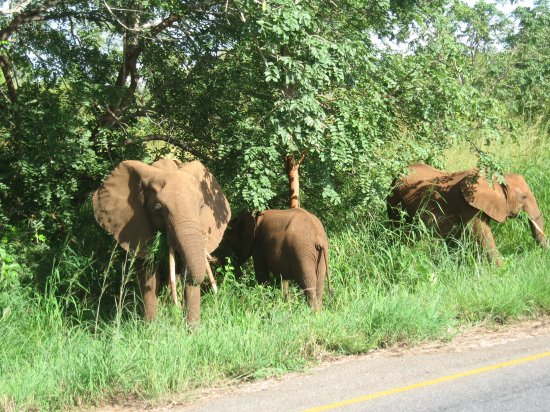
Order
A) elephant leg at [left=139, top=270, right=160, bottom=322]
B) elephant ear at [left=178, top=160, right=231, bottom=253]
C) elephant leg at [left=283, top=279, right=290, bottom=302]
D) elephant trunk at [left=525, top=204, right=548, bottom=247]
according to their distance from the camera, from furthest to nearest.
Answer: elephant trunk at [left=525, top=204, right=548, bottom=247]
elephant leg at [left=283, top=279, right=290, bottom=302]
elephant ear at [left=178, top=160, right=231, bottom=253]
elephant leg at [left=139, top=270, right=160, bottom=322]

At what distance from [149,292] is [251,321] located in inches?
56.5

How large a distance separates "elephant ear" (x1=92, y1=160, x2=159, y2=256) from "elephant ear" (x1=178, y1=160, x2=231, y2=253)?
1.75 ft

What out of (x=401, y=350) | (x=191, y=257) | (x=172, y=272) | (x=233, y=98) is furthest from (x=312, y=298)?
(x=233, y=98)

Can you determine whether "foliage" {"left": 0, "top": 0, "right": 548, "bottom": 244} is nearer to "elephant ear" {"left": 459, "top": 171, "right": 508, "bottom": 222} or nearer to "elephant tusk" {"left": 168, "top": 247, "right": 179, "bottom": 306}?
"elephant ear" {"left": 459, "top": 171, "right": 508, "bottom": 222}

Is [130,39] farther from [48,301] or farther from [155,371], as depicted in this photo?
[155,371]

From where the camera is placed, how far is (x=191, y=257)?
7586 millimetres

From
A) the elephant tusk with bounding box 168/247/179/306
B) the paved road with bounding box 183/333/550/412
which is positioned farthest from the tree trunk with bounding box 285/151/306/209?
the paved road with bounding box 183/333/550/412

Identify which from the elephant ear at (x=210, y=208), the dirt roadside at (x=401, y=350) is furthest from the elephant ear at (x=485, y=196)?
the elephant ear at (x=210, y=208)

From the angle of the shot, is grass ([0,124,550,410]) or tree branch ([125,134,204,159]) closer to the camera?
grass ([0,124,550,410])

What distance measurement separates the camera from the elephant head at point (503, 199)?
10.5m

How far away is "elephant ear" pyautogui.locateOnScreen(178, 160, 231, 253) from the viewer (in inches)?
329

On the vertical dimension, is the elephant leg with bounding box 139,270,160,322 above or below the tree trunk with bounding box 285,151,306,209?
below

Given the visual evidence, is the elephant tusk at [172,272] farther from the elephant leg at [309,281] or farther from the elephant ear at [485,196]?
the elephant ear at [485,196]

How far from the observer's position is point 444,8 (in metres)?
10.2
